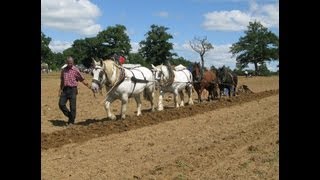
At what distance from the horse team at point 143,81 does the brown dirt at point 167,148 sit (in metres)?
1.04

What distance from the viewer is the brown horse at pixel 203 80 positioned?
24062 millimetres

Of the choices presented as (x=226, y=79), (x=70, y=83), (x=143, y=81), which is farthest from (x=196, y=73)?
(x=70, y=83)

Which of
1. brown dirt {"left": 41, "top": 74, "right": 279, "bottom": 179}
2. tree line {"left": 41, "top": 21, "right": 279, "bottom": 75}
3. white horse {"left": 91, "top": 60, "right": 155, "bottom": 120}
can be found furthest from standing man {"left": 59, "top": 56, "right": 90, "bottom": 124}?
tree line {"left": 41, "top": 21, "right": 279, "bottom": 75}

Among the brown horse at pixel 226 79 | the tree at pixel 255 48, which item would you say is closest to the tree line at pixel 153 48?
the tree at pixel 255 48

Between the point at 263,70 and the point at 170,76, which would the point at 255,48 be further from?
the point at 170,76

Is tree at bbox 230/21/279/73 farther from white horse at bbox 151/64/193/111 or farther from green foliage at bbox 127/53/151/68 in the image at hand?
white horse at bbox 151/64/193/111

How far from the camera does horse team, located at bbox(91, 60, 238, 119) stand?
1490 cm

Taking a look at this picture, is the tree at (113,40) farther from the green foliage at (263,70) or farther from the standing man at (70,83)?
the standing man at (70,83)

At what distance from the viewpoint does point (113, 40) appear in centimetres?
11312

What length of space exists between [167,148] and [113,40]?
342ft
